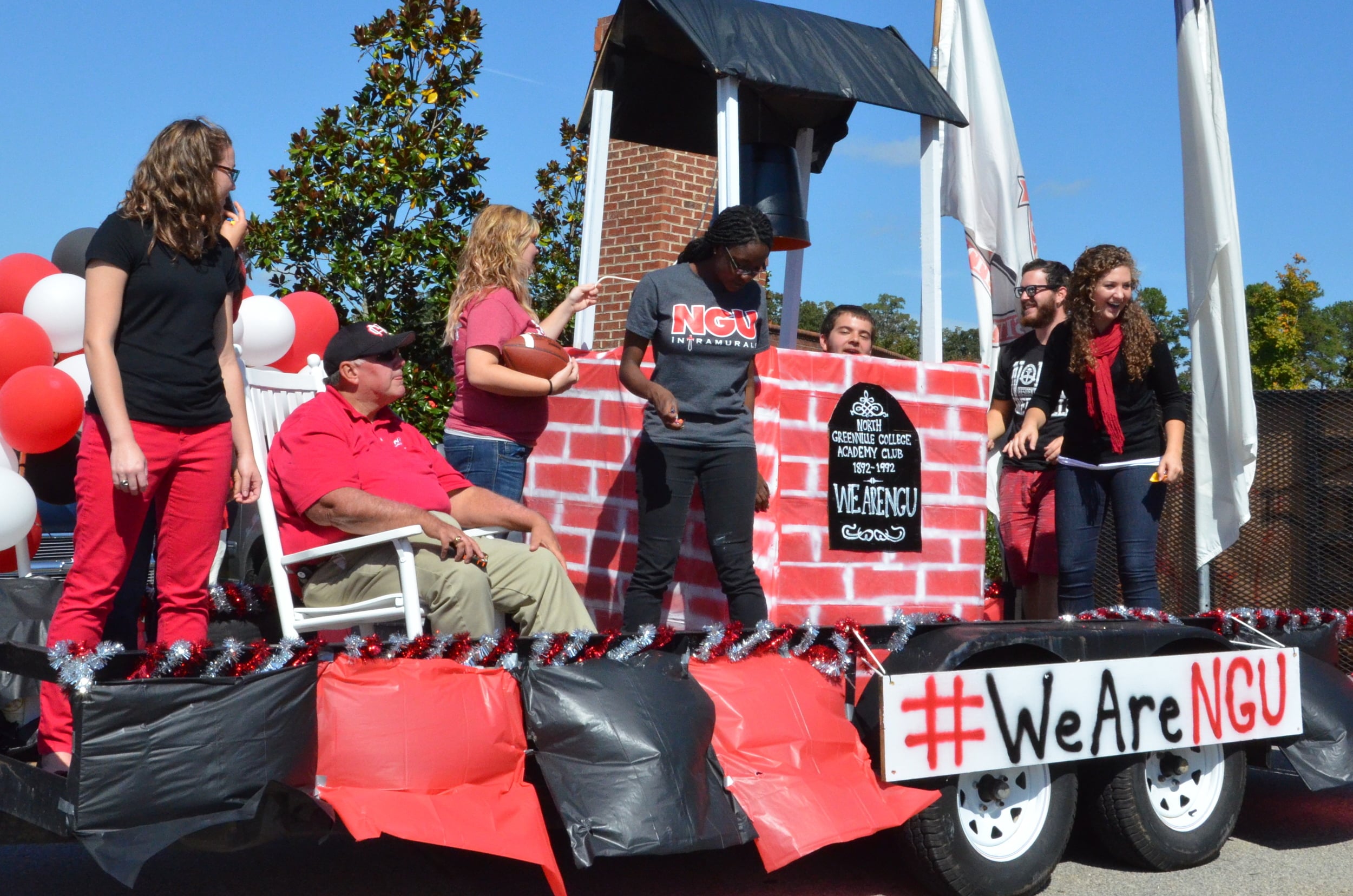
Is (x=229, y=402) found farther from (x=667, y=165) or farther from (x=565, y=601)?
(x=667, y=165)

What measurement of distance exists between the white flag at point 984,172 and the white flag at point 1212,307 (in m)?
1.25

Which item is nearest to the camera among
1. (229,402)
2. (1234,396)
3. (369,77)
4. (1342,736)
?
(229,402)

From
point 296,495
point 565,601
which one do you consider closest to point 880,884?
point 565,601

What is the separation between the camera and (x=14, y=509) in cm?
453

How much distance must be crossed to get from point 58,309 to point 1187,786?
454 centimetres

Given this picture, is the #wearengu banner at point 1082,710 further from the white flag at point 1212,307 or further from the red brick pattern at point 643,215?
the red brick pattern at point 643,215

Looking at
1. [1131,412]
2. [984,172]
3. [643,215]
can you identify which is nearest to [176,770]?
[1131,412]

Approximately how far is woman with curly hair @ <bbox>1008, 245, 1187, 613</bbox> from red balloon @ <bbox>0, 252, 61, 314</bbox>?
4.27 m

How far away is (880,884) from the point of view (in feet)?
13.1

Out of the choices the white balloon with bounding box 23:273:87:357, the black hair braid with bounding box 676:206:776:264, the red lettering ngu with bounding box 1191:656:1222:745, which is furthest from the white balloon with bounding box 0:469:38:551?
the red lettering ngu with bounding box 1191:656:1222:745

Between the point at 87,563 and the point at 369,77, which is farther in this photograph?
the point at 369,77

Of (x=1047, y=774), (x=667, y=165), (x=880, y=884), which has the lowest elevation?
(x=880, y=884)

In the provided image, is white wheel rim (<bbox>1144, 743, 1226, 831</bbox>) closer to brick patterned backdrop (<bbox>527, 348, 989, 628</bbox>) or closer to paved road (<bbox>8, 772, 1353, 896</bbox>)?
paved road (<bbox>8, 772, 1353, 896</bbox>)

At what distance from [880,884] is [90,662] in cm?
241
